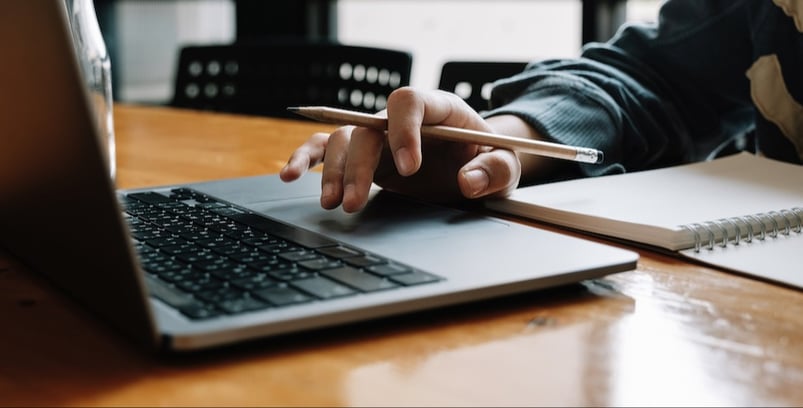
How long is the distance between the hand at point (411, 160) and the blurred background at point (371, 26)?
168cm

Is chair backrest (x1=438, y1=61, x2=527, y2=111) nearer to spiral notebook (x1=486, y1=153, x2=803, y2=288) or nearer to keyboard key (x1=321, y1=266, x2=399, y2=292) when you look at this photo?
spiral notebook (x1=486, y1=153, x2=803, y2=288)

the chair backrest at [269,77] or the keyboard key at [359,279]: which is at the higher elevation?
the keyboard key at [359,279]

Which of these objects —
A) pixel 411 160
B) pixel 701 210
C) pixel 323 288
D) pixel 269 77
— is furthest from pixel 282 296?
pixel 269 77

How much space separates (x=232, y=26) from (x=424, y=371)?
329 centimetres

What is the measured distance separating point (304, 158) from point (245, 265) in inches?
9.7

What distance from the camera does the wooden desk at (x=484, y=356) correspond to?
15.3 inches

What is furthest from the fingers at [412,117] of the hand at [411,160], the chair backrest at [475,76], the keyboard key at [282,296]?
the chair backrest at [475,76]

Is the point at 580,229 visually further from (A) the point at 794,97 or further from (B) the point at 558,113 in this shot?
(A) the point at 794,97

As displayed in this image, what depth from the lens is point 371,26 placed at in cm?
327

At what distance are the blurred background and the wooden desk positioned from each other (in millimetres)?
1944

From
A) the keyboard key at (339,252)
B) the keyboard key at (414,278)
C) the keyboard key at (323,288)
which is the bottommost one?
the keyboard key at (339,252)

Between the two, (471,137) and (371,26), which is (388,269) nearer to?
(471,137)

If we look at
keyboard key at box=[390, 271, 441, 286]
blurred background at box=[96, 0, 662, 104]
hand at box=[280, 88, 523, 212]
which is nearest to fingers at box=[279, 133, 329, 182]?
hand at box=[280, 88, 523, 212]

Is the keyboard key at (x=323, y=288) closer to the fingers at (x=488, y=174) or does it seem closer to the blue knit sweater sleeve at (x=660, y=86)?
the fingers at (x=488, y=174)
